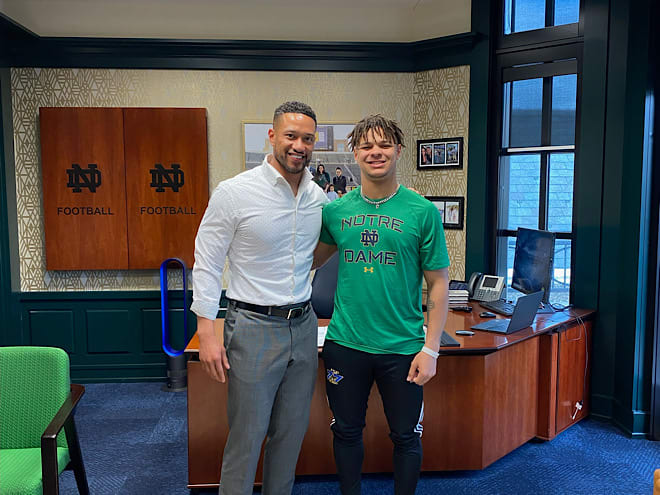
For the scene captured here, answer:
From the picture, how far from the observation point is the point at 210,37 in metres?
4.44

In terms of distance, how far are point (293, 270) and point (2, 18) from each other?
316cm

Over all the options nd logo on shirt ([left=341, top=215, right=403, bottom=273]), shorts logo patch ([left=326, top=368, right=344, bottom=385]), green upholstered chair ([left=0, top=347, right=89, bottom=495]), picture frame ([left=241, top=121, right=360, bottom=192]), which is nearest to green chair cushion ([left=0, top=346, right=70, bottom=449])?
green upholstered chair ([left=0, top=347, right=89, bottom=495])

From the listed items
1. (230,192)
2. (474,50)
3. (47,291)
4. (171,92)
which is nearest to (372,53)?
(474,50)

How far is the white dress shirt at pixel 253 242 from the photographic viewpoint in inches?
79.8

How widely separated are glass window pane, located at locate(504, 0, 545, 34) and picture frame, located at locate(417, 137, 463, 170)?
87 cm

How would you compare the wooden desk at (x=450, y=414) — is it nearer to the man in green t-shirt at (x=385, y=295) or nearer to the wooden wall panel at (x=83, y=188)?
the man in green t-shirt at (x=385, y=295)

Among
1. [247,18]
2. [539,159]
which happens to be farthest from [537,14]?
[247,18]

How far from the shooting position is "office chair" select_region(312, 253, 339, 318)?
370 centimetres

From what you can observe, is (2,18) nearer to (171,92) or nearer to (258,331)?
(171,92)

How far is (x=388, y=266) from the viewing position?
6.84 ft

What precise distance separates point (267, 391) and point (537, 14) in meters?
3.35

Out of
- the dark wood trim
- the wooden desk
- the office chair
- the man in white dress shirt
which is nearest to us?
the man in white dress shirt

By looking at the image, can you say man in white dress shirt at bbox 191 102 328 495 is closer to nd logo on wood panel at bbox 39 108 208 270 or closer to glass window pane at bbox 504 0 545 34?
nd logo on wood panel at bbox 39 108 208 270

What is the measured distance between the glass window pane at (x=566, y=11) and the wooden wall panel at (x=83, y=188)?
3285 mm
